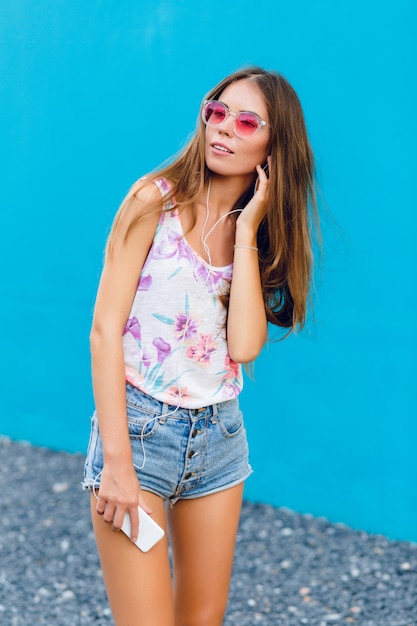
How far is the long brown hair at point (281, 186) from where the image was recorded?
2.30 meters

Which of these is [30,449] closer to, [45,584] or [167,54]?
[45,584]

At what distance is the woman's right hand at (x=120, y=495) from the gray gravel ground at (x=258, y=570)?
5.44ft

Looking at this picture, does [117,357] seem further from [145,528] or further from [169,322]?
[145,528]

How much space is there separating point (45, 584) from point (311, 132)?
2.40 meters

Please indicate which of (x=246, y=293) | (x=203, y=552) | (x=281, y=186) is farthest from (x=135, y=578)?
(x=281, y=186)

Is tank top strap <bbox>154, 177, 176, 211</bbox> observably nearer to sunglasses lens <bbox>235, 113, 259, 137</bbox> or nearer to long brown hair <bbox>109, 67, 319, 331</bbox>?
long brown hair <bbox>109, 67, 319, 331</bbox>

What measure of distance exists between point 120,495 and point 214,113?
1048mm

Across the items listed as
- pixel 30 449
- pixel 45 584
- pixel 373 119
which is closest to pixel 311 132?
pixel 373 119

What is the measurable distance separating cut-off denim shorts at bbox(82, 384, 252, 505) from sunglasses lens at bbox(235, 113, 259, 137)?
0.73 metres

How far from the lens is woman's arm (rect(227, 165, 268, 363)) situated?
2229 millimetres

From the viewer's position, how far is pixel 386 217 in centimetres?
385

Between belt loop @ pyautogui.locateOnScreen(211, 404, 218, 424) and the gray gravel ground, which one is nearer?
belt loop @ pyautogui.locateOnScreen(211, 404, 218, 424)

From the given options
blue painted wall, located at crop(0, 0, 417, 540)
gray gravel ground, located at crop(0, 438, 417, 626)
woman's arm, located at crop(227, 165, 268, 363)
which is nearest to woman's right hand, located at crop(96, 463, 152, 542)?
woman's arm, located at crop(227, 165, 268, 363)

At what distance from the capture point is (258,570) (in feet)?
12.8
